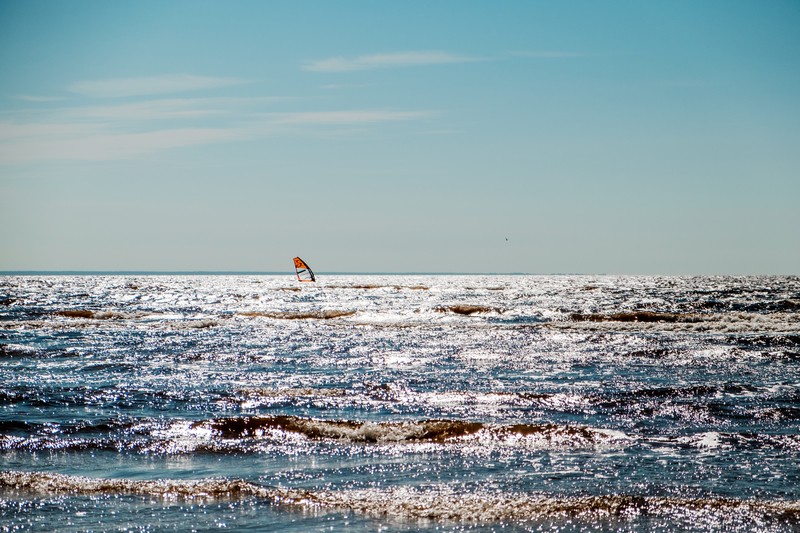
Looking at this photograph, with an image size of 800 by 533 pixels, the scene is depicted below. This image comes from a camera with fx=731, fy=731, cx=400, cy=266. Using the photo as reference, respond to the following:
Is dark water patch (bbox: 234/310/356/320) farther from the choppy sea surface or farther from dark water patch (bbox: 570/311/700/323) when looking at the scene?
the choppy sea surface

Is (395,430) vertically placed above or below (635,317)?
below

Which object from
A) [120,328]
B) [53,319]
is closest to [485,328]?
[120,328]

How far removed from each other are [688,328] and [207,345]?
77.3ft

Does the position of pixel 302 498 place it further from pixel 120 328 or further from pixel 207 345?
pixel 120 328

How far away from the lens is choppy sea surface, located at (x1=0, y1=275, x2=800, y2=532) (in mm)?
8539

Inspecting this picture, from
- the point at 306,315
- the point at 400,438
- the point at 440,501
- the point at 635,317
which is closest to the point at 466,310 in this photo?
the point at 306,315

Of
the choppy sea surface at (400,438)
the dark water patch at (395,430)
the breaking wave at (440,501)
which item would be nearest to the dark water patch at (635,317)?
the choppy sea surface at (400,438)

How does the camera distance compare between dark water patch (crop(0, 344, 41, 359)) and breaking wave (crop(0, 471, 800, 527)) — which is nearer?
breaking wave (crop(0, 471, 800, 527))

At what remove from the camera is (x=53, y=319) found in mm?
44156

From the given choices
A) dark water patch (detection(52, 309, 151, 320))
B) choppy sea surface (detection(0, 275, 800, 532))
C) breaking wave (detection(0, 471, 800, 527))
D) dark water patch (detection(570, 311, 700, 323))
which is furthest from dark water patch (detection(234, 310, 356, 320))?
breaking wave (detection(0, 471, 800, 527))

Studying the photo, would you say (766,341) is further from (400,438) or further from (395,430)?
(400,438)

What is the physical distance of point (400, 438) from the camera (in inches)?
500

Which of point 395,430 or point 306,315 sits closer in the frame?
point 395,430

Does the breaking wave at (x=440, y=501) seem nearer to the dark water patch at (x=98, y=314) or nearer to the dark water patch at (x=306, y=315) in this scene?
the dark water patch at (x=306, y=315)
